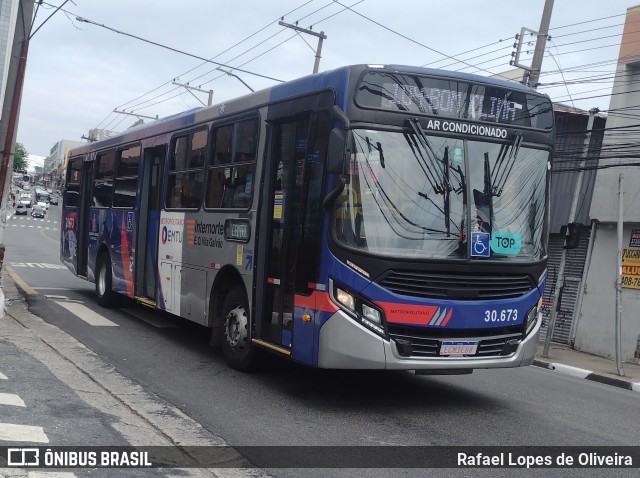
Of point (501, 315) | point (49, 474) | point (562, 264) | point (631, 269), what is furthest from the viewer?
point (631, 269)

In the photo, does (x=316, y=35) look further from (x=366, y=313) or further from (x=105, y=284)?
(x=366, y=313)

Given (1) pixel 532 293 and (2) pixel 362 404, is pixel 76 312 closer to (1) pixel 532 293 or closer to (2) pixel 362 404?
(2) pixel 362 404

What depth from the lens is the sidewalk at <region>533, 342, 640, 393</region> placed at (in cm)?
1203

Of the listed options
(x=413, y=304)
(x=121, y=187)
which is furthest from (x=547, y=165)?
(x=121, y=187)

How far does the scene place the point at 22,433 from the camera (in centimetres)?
525

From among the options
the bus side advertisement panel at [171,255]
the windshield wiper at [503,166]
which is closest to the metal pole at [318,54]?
the bus side advertisement panel at [171,255]

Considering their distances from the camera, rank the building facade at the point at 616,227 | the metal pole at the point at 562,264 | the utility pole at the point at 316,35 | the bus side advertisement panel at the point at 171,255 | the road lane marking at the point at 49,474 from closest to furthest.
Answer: the road lane marking at the point at 49,474, the bus side advertisement panel at the point at 171,255, the metal pole at the point at 562,264, the building facade at the point at 616,227, the utility pole at the point at 316,35

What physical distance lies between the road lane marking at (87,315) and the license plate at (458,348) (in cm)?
663

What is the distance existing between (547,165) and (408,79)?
5.79 ft

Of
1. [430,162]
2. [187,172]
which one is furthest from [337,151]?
[187,172]

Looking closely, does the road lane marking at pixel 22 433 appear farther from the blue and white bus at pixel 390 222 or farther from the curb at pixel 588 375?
the curb at pixel 588 375

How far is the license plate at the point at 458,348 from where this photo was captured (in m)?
6.71

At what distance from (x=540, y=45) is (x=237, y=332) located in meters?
11.2

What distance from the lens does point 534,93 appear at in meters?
7.53
